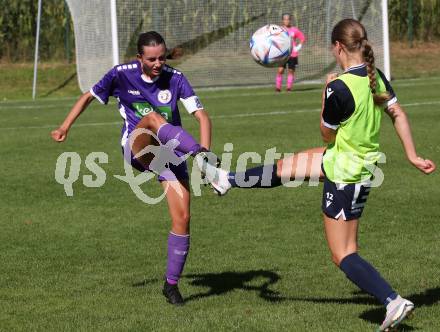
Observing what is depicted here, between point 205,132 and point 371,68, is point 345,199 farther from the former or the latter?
point 205,132

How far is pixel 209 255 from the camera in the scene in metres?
8.95

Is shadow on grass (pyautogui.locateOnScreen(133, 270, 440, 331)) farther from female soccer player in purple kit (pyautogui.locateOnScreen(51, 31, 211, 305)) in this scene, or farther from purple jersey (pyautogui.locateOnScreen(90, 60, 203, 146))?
purple jersey (pyautogui.locateOnScreen(90, 60, 203, 146))

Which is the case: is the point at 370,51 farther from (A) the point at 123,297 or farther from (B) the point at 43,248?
(B) the point at 43,248

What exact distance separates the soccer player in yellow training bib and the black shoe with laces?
141 cm

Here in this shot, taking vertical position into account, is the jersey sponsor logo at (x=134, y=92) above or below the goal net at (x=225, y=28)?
above

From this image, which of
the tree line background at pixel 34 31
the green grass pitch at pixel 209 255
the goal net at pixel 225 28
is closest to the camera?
the green grass pitch at pixel 209 255

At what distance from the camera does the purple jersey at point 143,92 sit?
292 inches

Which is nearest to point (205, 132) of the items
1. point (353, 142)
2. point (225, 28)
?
point (353, 142)

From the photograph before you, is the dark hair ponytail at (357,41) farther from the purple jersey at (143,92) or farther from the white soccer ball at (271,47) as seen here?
the white soccer ball at (271,47)

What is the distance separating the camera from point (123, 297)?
7.45 m

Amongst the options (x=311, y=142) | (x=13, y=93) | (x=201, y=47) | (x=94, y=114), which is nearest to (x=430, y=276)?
(x=311, y=142)

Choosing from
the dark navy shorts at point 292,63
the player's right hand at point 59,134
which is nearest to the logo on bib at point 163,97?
the player's right hand at point 59,134

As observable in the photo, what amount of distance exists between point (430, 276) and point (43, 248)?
148 inches

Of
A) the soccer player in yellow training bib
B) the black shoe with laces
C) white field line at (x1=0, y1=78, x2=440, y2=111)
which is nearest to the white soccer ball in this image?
the black shoe with laces
